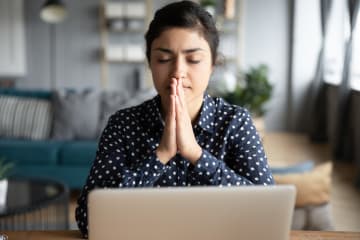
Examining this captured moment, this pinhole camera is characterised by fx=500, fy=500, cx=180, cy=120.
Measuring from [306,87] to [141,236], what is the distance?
607cm

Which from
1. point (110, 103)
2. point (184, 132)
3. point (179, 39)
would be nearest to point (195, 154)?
point (184, 132)

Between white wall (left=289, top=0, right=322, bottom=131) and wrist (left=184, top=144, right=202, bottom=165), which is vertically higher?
white wall (left=289, top=0, right=322, bottom=131)

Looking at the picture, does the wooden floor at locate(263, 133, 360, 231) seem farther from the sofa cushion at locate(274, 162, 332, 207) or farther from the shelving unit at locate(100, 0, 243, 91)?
the shelving unit at locate(100, 0, 243, 91)

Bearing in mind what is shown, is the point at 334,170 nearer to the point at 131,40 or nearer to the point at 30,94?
the point at 30,94

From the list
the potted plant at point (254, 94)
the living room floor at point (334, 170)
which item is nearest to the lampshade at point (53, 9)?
the potted plant at point (254, 94)

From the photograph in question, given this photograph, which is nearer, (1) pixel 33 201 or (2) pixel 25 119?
(1) pixel 33 201

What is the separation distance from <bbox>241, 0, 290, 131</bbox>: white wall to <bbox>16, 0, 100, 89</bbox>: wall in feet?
6.83

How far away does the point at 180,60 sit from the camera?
1172 mm

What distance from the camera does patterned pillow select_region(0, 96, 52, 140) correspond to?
4426 millimetres

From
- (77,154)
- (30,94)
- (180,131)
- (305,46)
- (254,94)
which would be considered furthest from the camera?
(305,46)

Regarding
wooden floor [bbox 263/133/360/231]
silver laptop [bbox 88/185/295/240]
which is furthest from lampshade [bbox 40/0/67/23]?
silver laptop [bbox 88/185/295/240]

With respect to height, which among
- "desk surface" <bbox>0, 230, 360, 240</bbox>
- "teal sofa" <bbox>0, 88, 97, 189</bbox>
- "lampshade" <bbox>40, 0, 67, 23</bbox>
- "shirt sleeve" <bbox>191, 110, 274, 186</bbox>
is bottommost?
"teal sofa" <bbox>0, 88, 97, 189</bbox>

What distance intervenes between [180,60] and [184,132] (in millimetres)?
179

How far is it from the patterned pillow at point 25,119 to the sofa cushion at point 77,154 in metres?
0.46
